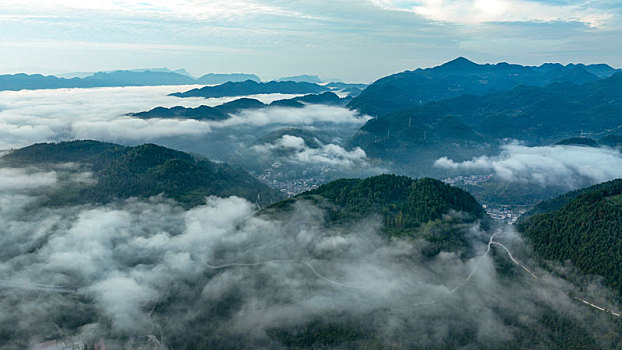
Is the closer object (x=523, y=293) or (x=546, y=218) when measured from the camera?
(x=523, y=293)

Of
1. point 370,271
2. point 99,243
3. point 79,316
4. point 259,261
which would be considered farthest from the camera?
point 99,243

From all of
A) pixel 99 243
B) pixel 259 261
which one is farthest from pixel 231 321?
pixel 99 243

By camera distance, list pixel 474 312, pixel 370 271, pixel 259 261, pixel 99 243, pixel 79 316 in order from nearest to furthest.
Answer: pixel 474 312, pixel 79 316, pixel 370 271, pixel 259 261, pixel 99 243

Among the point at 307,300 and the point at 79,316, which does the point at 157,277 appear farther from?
the point at 307,300

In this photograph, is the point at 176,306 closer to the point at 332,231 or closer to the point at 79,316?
the point at 79,316

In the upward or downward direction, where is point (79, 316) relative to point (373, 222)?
downward

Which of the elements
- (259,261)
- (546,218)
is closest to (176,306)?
(259,261)
